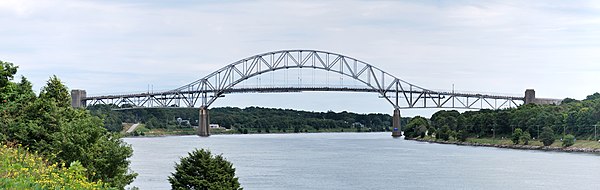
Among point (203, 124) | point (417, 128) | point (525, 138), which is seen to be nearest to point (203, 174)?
point (525, 138)

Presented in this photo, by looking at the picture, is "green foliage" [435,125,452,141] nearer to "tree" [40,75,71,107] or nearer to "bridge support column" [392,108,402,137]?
"bridge support column" [392,108,402,137]

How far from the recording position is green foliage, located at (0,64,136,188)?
20281 millimetres

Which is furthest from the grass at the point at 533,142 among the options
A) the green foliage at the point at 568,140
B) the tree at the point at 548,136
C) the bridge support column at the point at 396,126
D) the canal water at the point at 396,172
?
the bridge support column at the point at 396,126

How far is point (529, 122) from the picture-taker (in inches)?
3184

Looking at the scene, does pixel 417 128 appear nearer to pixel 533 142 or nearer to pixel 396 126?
pixel 396 126

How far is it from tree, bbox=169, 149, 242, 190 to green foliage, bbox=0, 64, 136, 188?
1.47 meters

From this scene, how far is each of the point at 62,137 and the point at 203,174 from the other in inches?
140

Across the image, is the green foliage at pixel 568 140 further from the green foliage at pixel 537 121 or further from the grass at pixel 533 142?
the green foliage at pixel 537 121

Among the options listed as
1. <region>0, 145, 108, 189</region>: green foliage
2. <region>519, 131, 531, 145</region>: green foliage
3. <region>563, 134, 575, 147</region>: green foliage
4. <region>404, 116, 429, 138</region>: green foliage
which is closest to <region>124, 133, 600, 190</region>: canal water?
<region>563, 134, 575, 147</region>: green foliage

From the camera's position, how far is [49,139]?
70.0 feet

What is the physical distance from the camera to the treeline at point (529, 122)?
73438mm

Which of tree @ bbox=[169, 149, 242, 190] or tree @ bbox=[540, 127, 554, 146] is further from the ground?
tree @ bbox=[540, 127, 554, 146]

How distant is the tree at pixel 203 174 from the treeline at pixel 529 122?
55353mm

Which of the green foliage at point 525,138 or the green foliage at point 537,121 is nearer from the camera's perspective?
the green foliage at point 537,121
